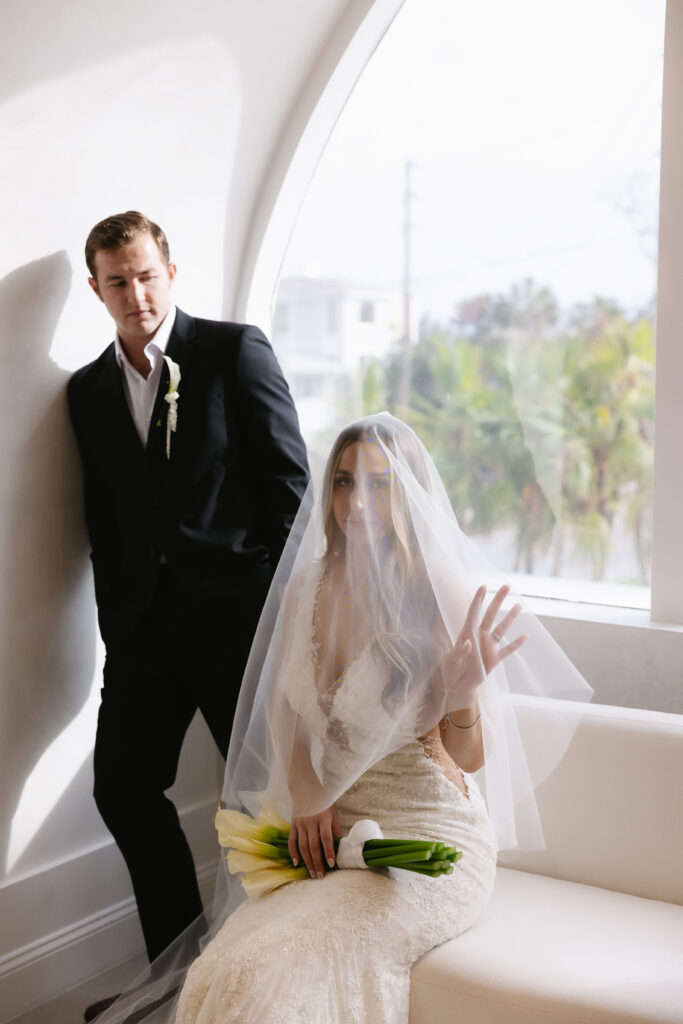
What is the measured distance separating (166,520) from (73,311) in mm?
640

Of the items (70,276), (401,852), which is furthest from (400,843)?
(70,276)

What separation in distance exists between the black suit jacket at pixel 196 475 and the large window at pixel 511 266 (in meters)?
0.78

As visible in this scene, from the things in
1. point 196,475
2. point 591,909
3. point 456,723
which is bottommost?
point 591,909

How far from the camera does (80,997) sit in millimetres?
2688

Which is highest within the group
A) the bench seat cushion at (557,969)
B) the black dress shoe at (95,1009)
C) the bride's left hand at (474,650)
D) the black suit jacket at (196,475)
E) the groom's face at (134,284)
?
the groom's face at (134,284)

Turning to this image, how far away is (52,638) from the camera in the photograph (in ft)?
8.89

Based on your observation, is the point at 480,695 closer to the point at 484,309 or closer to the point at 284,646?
the point at 284,646

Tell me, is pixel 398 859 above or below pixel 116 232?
below

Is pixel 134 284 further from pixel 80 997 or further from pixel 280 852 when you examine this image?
pixel 80 997

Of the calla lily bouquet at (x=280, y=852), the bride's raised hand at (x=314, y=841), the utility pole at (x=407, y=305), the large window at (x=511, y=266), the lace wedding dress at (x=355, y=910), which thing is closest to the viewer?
the lace wedding dress at (x=355, y=910)

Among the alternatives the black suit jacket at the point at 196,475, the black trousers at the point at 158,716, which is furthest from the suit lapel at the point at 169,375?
the black trousers at the point at 158,716

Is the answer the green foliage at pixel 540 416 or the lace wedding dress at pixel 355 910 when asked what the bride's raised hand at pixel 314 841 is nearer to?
the lace wedding dress at pixel 355 910

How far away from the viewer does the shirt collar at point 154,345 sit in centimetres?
258

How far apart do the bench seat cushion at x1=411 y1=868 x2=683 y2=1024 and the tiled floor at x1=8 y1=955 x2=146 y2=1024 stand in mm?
1186
